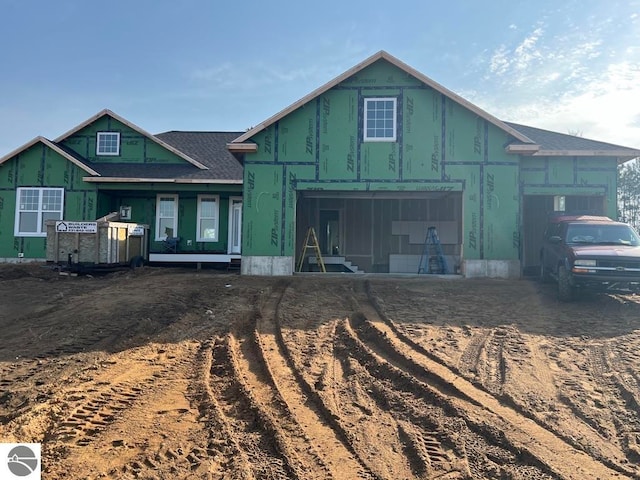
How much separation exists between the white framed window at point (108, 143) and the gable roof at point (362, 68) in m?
8.30

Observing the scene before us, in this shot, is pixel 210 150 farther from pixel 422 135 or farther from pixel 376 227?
pixel 422 135

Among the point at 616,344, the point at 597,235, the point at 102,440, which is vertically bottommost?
the point at 102,440

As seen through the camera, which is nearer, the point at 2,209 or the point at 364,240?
the point at 2,209

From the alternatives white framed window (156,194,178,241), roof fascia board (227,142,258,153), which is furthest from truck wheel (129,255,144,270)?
roof fascia board (227,142,258,153)

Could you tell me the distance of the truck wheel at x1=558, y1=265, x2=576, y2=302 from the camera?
9969mm

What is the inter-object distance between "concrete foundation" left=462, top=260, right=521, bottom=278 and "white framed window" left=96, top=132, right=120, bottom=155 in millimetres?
15480

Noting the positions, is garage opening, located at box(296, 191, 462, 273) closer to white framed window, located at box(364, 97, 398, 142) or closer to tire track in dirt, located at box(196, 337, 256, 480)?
white framed window, located at box(364, 97, 398, 142)

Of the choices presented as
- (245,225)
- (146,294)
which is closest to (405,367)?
(146,294)

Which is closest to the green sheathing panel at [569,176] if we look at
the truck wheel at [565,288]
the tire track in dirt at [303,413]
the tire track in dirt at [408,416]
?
the truck wheel at [565,288]

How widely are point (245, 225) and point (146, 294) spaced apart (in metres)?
4.41

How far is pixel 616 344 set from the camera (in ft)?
23.5

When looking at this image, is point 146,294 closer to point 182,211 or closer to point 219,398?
point 219,398

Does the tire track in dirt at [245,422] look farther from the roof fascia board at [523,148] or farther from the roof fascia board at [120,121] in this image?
the roof fascia board at [120,121]

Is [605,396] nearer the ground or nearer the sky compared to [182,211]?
nearer the ground
